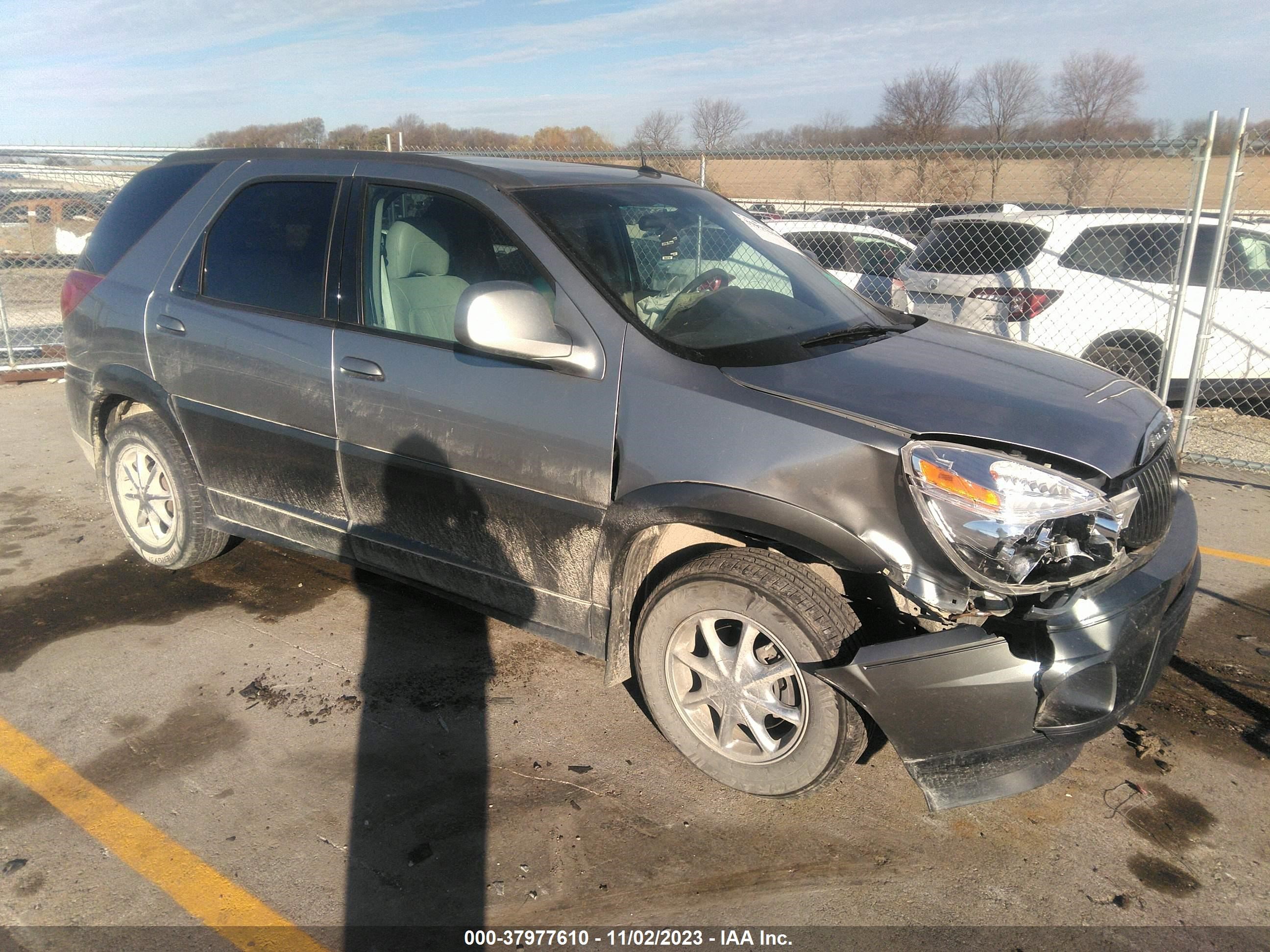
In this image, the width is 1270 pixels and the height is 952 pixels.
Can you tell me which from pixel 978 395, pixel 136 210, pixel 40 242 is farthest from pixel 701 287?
pixel 40 242

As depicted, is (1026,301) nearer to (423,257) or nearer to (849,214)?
(423,257)

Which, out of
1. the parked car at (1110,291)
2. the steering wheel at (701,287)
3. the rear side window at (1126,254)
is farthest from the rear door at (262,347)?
the rear side window at (1126,254)

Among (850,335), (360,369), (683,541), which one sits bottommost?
(683,541)

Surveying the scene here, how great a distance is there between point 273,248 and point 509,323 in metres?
1.48

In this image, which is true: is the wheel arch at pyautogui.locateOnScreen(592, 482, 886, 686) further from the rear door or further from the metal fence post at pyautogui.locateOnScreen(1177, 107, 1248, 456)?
the metal fence post at pyautogui.locateOnScreen(1177, 107, 1248, 456)

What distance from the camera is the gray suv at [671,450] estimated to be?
2.60 metres

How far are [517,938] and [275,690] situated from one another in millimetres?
1698

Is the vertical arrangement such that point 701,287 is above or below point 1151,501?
above

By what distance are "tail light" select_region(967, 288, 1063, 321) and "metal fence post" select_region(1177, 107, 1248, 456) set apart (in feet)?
3.47

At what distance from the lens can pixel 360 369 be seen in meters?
3.59

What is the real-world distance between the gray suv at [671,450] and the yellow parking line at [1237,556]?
2.38 m

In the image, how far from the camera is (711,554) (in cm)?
301

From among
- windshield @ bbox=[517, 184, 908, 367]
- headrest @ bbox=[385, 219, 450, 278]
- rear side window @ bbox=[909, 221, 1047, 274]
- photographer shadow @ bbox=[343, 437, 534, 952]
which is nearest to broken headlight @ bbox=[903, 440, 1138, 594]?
windshield @ bbox=[517, 184, 908, 367]

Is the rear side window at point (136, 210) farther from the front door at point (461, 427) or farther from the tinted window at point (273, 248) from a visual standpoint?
the front door at point (461, 427)
